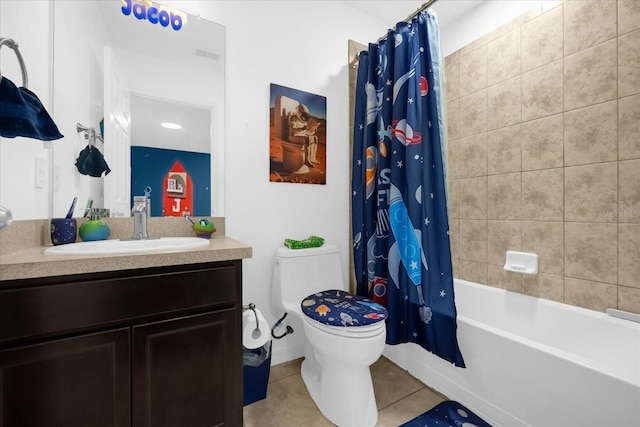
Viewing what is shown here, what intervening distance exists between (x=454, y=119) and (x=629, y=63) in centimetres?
91

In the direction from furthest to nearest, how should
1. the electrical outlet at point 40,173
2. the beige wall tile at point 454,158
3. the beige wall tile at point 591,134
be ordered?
the beige wall tile at point 454,158
the beige wall tile at point 591,134
the electrical outlet at point 40,173

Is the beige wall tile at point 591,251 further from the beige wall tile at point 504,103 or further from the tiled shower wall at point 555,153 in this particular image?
the beige wall tile at point 504,103

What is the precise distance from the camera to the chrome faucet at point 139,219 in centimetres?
126

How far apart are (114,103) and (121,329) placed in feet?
3.65

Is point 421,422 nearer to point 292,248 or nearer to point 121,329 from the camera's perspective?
point 292,248

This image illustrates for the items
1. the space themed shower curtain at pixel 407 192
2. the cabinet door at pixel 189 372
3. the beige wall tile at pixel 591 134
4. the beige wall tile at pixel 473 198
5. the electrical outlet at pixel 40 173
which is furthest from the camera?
the beige wall tile at pixel 473 198

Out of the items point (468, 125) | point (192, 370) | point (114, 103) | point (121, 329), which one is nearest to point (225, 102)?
point (114, 103)

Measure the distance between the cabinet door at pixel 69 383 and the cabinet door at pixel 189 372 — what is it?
0.05m

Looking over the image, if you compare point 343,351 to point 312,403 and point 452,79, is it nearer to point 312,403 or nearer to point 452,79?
point 312,403

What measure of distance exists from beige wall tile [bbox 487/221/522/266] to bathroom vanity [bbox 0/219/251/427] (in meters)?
1.63

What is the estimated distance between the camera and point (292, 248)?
1.72 metres

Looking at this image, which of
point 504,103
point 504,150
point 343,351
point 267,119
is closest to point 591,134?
point 504,150

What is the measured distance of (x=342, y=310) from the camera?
1.33 meters

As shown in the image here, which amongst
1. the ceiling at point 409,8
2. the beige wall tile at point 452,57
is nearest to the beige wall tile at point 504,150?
the beige wall tile at point 452,57
